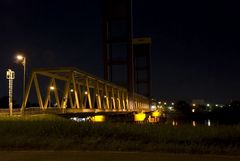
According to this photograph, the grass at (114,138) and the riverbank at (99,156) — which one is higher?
the grass at (114,138)

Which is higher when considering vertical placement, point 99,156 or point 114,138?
point 114,138

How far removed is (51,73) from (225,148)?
32.3 meters

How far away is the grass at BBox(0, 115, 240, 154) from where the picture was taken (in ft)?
46.0

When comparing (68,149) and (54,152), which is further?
(68,149)

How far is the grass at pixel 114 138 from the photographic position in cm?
1402

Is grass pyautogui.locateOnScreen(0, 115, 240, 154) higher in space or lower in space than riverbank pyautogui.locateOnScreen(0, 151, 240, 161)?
higher

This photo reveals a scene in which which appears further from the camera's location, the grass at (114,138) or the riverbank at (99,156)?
the grass at (114,138)

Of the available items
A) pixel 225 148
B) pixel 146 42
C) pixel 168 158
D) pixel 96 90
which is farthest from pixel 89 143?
pixel 146 42

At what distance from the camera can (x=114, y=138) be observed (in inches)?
625

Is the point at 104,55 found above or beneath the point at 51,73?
above

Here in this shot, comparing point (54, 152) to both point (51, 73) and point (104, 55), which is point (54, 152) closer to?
point (51, 73)

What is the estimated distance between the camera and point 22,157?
11.9m

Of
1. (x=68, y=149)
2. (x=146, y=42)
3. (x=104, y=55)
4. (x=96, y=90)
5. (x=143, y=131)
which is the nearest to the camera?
(x=68, y=149)

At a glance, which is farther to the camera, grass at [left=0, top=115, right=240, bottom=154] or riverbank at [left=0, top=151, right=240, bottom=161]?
grass at [left=0, top=115, right=240, bottom=154]
